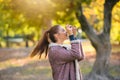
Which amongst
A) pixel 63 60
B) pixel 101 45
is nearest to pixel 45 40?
pixel 63 60

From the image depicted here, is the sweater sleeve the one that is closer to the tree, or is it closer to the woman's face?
the woman's face

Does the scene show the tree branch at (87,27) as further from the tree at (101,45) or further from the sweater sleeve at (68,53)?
the sweater sleeve at (68,53)

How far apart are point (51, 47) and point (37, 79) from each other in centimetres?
907

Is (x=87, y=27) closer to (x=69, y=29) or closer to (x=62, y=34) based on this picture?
(x=62, y=34)

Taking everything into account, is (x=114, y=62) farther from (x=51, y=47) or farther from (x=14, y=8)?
(x=51, y=47)

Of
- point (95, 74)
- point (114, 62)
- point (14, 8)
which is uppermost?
point (14, 8)

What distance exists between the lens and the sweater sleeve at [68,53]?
4.70 m

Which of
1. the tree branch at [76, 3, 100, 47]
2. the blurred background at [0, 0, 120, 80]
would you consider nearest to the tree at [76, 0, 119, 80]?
the tree branch at [76, 3, 100, 47]

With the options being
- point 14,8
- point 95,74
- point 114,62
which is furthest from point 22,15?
point 95,74

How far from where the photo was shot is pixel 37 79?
13812 mm

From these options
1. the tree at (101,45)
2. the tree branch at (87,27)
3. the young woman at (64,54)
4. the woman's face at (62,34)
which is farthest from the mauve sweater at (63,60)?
the tree branch at (87,27)

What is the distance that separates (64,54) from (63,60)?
74 mm

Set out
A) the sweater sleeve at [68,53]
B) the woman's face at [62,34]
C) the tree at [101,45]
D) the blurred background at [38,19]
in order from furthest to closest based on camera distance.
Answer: the blurred background at [38,19], the tree at [101,45], the woman's face at [62,34], the sweater sleeve at [68,53]

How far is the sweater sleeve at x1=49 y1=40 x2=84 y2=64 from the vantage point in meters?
4.70
